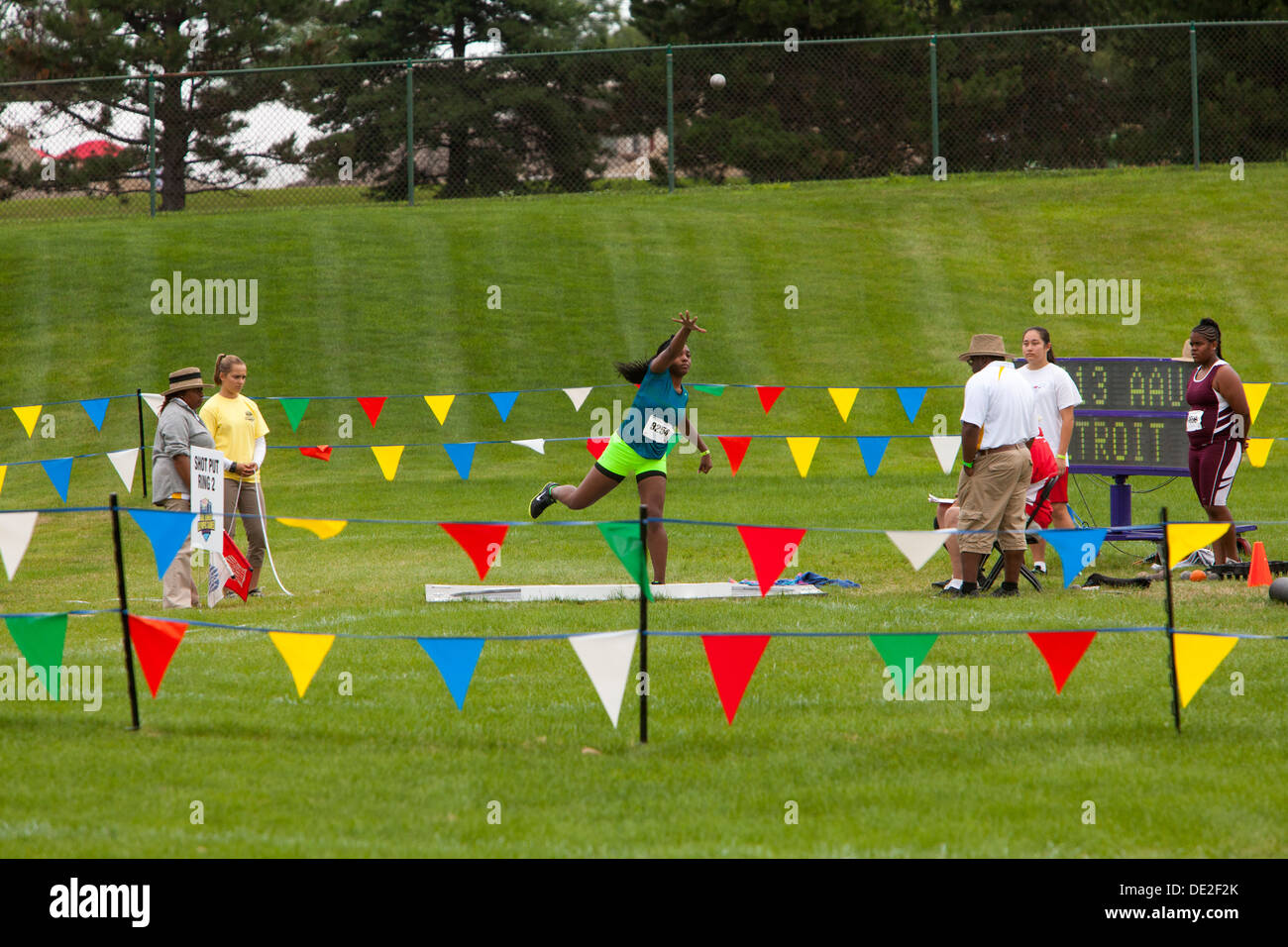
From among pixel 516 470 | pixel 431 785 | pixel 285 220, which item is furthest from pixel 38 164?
pixel 431 785

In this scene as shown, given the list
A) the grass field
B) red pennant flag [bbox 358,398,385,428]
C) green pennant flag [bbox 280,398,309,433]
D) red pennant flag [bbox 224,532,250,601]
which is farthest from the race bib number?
green pennant flag [bbox 280,398,309,433]

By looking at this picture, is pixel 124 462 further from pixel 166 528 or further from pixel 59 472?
pixel 166 528

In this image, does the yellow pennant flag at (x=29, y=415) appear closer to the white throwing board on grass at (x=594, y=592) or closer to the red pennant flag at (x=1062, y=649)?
the white throwing board on grass at (x=594, y=592)

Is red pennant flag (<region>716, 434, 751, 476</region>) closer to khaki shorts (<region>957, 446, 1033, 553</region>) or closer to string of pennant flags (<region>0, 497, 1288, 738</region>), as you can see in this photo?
khaki shorts (<region>957, 446, 1033, 553</region>)

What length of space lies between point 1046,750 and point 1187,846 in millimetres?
1218

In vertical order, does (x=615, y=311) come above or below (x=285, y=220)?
below

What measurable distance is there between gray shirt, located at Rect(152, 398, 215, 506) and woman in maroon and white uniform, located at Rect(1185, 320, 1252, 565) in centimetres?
787

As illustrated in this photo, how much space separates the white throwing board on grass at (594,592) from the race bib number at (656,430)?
3.68 ft

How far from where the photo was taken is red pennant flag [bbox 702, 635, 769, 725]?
655 cm

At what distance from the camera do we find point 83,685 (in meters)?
7.79

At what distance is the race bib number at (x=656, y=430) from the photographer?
10.1 m

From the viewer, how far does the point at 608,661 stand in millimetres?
6363

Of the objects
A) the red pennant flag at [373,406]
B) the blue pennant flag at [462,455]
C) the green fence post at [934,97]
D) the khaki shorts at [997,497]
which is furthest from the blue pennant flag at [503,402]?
the green fence post at [934,97]

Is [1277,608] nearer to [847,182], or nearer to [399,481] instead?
[399,481]
